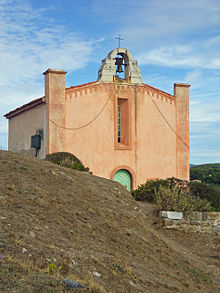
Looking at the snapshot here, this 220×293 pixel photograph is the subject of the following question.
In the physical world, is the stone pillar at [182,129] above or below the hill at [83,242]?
above

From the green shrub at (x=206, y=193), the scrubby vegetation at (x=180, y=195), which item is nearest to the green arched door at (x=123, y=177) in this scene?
the scrubby vegetation at (x=180, y=195)

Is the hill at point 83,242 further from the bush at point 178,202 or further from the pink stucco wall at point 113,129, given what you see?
the pink stucco wall at point 113,129

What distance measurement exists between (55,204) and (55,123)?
1219 centimetres

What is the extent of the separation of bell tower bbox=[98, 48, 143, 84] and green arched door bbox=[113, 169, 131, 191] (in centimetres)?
536

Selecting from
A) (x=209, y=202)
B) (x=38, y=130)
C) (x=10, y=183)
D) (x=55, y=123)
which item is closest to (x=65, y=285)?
(x=10, y=183)

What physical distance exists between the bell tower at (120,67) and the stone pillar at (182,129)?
2.90 meters

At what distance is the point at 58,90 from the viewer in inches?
830

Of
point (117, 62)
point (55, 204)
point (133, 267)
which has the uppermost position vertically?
point (117, 62)

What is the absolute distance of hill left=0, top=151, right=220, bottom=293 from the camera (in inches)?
224

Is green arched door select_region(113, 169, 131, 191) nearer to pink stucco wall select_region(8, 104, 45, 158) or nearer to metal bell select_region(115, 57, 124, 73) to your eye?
pink stucco wall select_region(8, 104, 45, 158)

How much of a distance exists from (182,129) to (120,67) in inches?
219

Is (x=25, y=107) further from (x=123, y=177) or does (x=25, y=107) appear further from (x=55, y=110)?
(x=123, y=177)

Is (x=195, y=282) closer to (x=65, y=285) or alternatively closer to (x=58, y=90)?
(x=65, y=285)

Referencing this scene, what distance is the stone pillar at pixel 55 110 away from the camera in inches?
824
